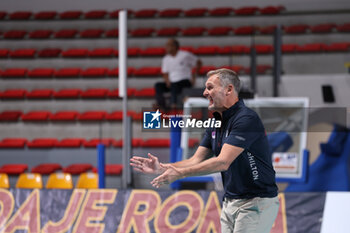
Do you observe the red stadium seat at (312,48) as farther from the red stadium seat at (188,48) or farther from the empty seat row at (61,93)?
the empty seat row at (61,93)

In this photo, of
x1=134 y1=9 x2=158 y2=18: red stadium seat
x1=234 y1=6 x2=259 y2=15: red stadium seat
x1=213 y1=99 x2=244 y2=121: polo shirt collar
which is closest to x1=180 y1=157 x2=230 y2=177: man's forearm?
x1=213 y1=99 x2=244 y2=121: polo shirt collar

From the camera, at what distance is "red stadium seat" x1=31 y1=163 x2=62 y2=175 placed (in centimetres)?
862

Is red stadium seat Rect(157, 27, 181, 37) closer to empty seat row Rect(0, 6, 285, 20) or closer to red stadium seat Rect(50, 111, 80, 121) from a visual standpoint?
empty seat row Rect(0, 6, 285, 20)

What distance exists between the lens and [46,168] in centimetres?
866

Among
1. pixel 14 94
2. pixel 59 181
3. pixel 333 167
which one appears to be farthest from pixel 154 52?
pixel 333 167

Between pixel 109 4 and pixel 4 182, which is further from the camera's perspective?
pixel 109 4

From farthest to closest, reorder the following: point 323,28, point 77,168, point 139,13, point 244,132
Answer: point 139,13, point 323,28, point 77,168, point 244,132

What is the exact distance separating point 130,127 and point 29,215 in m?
1.73

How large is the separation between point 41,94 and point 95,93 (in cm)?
130

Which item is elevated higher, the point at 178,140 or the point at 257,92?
the point at 257,92

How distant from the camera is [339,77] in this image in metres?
8.29

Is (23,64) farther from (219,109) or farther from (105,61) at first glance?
(219,109)

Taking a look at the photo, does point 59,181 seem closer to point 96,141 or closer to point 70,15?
point 96,141

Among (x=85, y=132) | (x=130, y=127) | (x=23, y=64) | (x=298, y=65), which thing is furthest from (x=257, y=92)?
(x=23, y=64)
